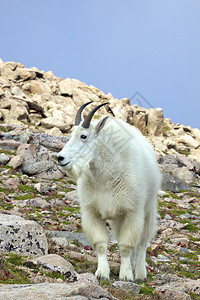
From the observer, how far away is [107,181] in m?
6.28

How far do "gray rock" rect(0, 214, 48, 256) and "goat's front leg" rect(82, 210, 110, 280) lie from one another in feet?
2.65

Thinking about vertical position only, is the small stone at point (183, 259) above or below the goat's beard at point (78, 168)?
below

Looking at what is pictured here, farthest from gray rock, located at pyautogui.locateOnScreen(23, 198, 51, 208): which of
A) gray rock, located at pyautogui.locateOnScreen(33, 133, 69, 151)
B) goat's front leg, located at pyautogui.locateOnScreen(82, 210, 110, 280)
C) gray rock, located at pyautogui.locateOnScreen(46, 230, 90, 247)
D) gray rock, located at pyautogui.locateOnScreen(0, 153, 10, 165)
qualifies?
gray rock, located at pyautogui.locateOnScreen(33, 133, 69, 151)

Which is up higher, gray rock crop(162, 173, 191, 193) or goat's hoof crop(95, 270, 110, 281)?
gray rock crop(162, 173, 191, 193)

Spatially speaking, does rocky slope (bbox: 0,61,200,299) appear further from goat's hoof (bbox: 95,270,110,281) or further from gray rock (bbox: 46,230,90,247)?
goat's hoof (bbox: 95,270,110,281)

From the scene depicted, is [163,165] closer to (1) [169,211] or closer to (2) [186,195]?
(2) [186,195]

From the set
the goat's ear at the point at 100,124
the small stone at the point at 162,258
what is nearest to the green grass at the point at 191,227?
the small stone at the point at 162,258

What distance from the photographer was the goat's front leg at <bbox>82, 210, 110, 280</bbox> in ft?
20.1

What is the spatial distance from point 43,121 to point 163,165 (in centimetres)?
1924

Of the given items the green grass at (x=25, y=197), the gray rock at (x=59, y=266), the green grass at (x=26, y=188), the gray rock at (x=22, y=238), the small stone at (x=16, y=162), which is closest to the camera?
the gray rock at (x=59, y=266)

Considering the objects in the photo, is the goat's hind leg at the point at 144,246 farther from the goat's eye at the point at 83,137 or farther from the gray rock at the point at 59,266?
the goat's eye at the point at 83,137

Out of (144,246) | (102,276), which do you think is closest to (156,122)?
(144,246)

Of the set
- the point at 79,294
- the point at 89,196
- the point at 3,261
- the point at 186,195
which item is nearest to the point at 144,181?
the point at 89,196

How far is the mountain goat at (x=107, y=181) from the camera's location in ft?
20.2
